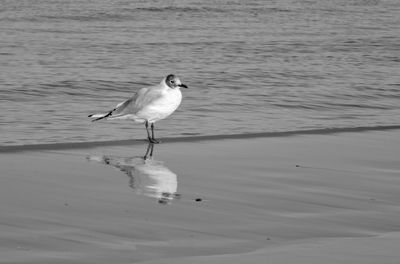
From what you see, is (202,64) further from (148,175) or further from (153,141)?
(148,175)

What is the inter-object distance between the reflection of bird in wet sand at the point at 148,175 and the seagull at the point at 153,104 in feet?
3.29

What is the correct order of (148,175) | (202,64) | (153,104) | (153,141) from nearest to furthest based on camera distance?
1. (148,175)
2. (153,141)
3. (153,104)
4. (202,64)

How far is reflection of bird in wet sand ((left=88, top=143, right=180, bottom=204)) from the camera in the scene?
24.4ft

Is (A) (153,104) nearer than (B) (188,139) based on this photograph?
No

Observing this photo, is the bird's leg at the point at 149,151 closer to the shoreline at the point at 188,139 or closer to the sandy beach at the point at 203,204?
the sandy beach at the point at 203,204

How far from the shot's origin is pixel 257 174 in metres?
8.32

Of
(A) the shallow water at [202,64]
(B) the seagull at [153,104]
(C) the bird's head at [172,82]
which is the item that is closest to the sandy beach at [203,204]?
(B) the seagull at [153,104]

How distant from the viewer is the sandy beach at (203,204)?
5.71 m

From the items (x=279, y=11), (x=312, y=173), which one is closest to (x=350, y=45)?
(x=279, y=11)

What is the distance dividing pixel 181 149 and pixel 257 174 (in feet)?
5.38

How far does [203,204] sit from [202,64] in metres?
12.1

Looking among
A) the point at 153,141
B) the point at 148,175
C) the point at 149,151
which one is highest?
the point at 153,141

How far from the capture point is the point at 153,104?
10727mm

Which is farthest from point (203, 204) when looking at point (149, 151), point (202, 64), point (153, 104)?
point (202, 64)
